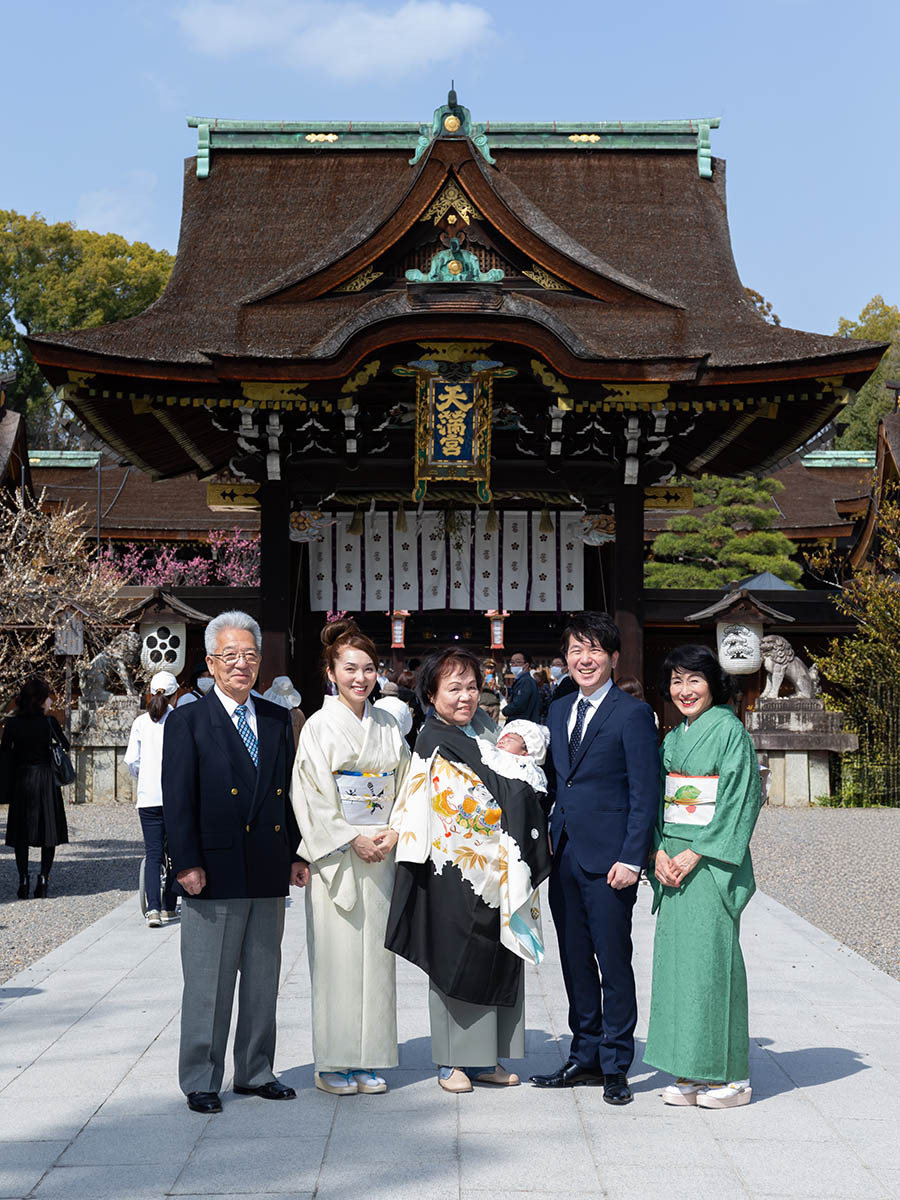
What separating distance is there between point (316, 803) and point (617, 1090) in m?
1.37

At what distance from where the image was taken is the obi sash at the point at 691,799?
4160 millimetres

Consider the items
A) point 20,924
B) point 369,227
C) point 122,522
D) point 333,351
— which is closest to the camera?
point 20,924

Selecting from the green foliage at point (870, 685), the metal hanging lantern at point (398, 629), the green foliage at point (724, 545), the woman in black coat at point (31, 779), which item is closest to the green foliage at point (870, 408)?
the green foliage at point (724, 545)

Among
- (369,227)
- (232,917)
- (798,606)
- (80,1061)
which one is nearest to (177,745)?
(232,917)

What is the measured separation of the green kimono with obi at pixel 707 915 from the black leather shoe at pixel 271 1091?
120cm

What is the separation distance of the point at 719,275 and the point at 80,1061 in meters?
10.6

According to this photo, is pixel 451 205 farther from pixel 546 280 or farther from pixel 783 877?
pixel 783 877

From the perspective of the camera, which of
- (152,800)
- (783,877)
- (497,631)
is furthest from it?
(497,631)

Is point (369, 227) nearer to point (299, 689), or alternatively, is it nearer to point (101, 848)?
point (299, 689)

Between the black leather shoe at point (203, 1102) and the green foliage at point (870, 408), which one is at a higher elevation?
the green foliage at point (870, 408)

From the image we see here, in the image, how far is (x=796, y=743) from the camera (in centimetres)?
1359

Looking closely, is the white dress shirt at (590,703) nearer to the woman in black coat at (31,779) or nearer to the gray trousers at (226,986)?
the gray trousers at (226,986)

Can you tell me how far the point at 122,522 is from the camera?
74.2 ft

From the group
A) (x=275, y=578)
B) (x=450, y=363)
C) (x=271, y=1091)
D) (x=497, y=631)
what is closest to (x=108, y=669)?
(x=275, y=578)
